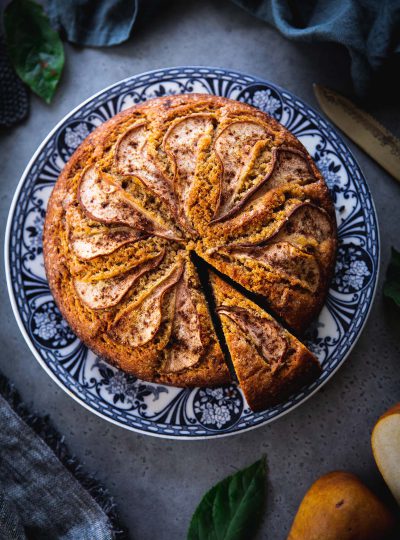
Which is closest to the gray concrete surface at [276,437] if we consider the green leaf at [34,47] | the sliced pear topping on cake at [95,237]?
the green leaf at [34,47]

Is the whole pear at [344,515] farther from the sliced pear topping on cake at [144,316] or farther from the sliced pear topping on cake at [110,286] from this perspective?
the sliced pear topping on cake at [110,286]

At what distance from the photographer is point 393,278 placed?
124 inches

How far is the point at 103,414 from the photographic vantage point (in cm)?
304

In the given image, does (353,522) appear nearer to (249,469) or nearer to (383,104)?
(249,469)

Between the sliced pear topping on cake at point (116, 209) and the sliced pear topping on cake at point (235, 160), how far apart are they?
0.93ft

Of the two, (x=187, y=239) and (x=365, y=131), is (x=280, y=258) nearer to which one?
(x=187, y=239)

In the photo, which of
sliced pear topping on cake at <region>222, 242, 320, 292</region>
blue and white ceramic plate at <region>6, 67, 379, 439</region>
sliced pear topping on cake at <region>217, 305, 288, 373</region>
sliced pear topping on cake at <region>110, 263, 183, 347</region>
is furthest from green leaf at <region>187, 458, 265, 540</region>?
sliced pear topping on cake at <region>222, 242, 320, 292</region>

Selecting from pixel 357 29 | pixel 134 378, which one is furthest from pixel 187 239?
pixel 357 29

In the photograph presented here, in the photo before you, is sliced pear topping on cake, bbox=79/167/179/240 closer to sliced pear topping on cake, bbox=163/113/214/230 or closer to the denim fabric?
sliced pear topping on cake, bbox=163/113/214/230

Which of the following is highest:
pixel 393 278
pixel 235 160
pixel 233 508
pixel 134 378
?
pixel 235 160

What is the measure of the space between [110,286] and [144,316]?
211 millimetres

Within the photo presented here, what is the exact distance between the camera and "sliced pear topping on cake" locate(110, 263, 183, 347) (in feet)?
8.63

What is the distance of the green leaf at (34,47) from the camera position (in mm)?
3412

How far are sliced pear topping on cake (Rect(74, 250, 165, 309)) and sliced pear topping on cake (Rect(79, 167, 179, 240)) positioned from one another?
127mm
